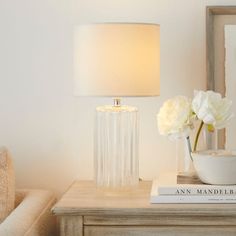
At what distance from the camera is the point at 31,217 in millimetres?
1865

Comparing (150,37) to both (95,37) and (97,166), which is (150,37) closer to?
(95,37)

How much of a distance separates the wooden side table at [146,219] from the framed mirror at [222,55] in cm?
51

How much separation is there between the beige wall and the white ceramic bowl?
420mm

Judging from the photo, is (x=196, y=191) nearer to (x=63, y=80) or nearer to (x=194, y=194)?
(x=194, y=194)

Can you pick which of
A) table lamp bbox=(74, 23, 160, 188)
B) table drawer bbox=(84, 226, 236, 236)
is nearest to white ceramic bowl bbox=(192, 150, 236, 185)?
table drawer bbox=(84, 226, 236, 236)

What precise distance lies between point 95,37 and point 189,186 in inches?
21.8

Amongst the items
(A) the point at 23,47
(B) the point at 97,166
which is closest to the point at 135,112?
(B) the point at 97,166

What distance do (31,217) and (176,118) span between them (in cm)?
56

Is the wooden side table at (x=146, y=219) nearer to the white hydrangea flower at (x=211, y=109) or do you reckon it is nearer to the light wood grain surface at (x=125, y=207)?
the light wood grain surface at (x=125, y=207)

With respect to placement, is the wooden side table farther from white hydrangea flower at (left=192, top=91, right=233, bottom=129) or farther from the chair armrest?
white hydrangea flower at (left=192, top=91, right=233, bottom=129)

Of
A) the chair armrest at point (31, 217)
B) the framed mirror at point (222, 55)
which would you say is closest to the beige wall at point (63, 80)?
the framed mirror at point (222, 55)

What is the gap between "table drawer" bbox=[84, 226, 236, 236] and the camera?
5.72 ft

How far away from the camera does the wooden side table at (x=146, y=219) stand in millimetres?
1731

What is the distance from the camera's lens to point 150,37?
1887 millimetres
